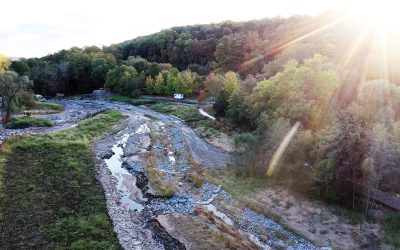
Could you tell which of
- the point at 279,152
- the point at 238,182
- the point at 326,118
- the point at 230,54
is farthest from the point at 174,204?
the point at 230,54

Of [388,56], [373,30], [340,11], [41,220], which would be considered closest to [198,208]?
[41,220]

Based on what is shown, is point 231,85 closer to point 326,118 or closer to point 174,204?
point 326,118

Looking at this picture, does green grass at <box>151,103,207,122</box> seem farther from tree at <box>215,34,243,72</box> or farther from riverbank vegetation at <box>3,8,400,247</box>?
tree at <box>215,34,243,72</box>

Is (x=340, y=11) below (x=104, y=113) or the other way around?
the other way around

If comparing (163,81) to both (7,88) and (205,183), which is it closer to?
(7,88)

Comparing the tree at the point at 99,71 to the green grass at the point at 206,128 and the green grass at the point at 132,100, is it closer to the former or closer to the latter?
the green grass at the point at 132,100

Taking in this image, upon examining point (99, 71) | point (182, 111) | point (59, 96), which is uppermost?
point (99, 71)

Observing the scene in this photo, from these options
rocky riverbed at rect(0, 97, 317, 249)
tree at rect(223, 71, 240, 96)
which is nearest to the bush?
rocky riverbed at rect(0, 97, 317, 249)
